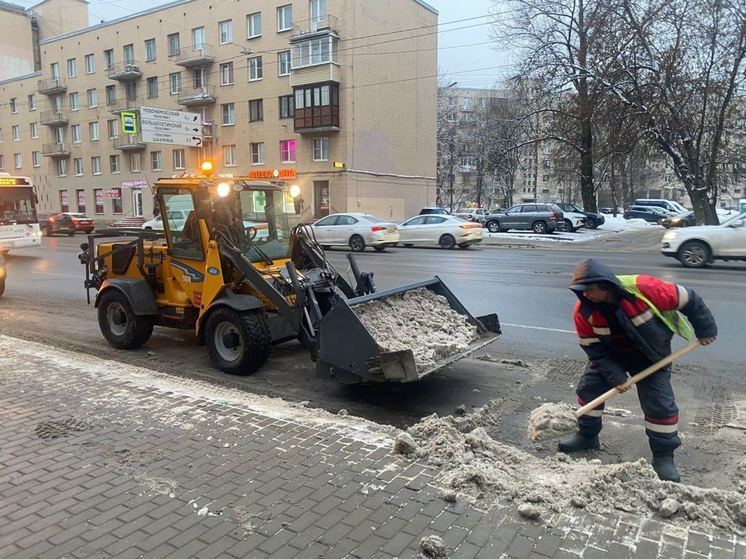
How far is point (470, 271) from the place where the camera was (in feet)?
49.6

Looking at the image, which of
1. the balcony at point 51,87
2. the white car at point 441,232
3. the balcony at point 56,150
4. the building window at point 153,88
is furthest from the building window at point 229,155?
the white car at point 441,232

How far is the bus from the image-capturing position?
19469mm

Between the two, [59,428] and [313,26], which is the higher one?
[313,26]

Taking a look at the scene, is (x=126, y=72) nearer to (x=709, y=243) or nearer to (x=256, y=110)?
(x=256, y=110)

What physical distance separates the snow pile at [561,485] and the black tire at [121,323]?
171 inches

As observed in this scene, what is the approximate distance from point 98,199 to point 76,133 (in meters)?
6.96

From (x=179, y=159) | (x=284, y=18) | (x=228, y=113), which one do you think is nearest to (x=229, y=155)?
(x=228, y=113)

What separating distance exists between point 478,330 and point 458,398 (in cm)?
94

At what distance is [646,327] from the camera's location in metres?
3.77

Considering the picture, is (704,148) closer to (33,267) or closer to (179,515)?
(33,267)

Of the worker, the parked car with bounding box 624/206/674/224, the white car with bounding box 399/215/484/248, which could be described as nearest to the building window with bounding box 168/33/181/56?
the white car with bounding box 399/215/484/248

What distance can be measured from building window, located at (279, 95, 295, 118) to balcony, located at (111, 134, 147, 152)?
14027 mm

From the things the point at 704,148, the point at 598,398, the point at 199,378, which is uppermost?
the point at 704,148

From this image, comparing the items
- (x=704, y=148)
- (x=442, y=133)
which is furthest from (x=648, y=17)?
(x=442, y=133)
